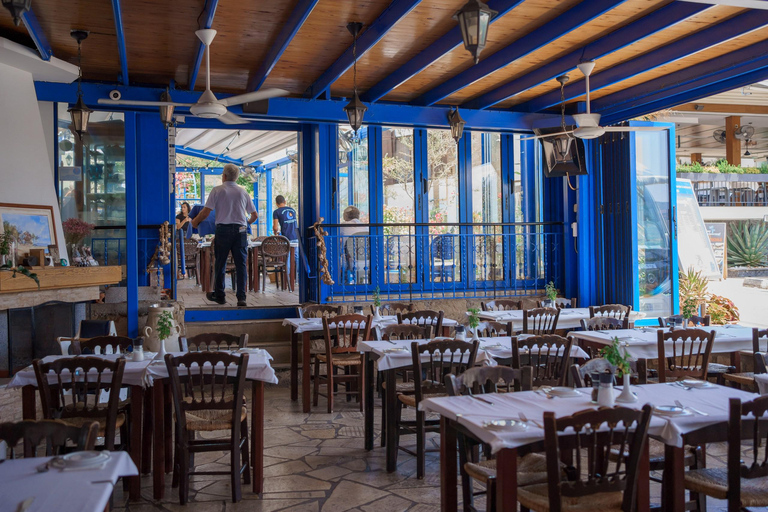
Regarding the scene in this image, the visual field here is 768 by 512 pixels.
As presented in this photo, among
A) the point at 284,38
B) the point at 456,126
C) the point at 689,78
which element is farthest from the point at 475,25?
the point at 689,78

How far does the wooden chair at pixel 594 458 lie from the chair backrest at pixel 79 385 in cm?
254

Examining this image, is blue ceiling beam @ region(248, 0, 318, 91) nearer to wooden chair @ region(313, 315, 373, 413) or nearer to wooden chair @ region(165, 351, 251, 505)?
wooden chair @ region(313, 315, 373, 413)

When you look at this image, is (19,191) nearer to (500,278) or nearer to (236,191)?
(236,191)

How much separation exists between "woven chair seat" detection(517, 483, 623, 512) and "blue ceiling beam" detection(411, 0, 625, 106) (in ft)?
14.1

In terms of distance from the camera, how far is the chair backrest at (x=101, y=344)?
204 inches

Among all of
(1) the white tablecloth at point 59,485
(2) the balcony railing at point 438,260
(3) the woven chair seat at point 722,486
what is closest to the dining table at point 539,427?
(3) the woven chair seat at point 722,486

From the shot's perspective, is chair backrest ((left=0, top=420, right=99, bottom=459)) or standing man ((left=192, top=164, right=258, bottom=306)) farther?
standing man ((left=192, top=164, right=258, bottom=306))

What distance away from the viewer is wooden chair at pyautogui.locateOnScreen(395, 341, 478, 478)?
473 cm

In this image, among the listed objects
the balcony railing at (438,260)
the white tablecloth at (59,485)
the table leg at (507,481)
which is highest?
the balcony railing at (438,260)

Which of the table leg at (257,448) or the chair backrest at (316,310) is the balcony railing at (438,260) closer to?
the chair backrest at (316,310)

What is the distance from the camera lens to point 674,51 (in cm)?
716

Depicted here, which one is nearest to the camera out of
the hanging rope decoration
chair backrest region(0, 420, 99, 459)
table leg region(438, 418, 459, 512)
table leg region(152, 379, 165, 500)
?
chair backrest region(0, 420, 99, 459)

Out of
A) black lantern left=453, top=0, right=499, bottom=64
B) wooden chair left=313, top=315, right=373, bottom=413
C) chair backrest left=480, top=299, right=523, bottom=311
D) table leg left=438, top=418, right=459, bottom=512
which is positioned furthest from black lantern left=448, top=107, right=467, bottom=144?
table leg left=438, top=418, right=459, bottom=512

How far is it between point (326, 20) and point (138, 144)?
3858 millimetres
